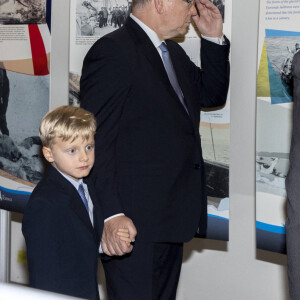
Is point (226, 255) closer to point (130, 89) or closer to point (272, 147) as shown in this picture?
point (272, 147)

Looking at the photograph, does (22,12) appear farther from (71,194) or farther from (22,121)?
(71,194)

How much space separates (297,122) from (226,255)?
1666 mm

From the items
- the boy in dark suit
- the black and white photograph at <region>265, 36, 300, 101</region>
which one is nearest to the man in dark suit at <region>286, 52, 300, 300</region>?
the boy in dark suit

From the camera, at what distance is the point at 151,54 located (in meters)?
2.15

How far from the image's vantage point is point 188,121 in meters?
2.18

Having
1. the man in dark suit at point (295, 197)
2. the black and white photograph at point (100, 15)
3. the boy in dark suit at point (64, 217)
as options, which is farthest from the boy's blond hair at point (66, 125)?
the black and white photograph at point (100, 15)

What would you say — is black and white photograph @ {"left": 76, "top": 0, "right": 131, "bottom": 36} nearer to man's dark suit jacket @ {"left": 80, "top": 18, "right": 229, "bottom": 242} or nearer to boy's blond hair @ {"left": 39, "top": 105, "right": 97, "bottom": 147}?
→ man's dark suit jacket @ {"left": 80, "top": 18, "right": 229, "bottom": 242}

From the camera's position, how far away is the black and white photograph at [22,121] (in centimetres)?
321

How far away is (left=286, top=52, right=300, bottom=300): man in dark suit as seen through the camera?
1.49 meters

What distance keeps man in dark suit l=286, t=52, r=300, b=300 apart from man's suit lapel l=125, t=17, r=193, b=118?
705mm

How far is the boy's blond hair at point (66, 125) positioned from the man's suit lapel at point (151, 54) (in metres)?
0.40

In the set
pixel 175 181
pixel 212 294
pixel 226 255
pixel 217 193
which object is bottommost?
pixel 212 294

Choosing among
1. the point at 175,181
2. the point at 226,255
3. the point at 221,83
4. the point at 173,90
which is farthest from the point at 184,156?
the point at 226,255

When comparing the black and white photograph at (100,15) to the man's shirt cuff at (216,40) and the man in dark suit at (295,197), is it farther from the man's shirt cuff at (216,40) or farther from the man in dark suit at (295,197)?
the man in dark suit at (295,197)
